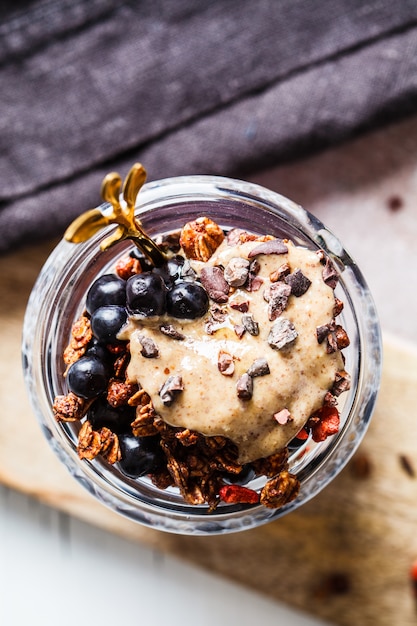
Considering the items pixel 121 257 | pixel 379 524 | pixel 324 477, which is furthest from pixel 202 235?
pixel 379 524

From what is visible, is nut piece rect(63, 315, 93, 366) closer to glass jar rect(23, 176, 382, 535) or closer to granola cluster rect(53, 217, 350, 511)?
granola cluster rect(53, 217, 350, 511)

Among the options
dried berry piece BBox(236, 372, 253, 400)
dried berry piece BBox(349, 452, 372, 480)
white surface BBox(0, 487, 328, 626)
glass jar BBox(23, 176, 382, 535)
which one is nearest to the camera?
dried berry piece BBox(236, 372, 253, 400)

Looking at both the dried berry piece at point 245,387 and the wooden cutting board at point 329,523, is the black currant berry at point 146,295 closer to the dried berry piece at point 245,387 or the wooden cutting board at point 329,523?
the dried berry piece at point 245,387

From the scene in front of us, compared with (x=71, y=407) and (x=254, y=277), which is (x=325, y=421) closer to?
(x=254, y=277)

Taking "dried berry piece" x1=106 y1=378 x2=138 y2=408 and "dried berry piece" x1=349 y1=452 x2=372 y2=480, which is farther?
"dried berry piece" x1=349 y1=452 x2=372 y2=480

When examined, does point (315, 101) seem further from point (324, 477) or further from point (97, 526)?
point (97, 526)

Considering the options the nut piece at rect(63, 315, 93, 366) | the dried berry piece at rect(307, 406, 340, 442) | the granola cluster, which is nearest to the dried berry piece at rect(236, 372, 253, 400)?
the granola cluster

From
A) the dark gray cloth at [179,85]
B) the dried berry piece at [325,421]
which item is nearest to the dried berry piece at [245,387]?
the dried berry piece at [325,421]
